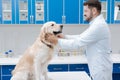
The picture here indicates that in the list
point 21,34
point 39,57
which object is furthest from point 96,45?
point 21,34

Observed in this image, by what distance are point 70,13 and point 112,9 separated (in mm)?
698

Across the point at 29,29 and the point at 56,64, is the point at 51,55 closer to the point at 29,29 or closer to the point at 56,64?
the point at 56,64

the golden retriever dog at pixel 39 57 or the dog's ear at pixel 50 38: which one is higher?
the dog's ear at pixel 50 38

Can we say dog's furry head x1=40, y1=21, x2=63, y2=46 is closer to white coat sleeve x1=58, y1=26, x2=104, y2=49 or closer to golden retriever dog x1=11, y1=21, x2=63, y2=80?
golden retriever dog x1=11, y1=21, x2=63, y2=80

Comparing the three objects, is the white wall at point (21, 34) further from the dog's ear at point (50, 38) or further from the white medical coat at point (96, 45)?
the dog's ear at point (50, 38)

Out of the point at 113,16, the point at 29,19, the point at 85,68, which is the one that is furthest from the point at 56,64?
the point at 113,16

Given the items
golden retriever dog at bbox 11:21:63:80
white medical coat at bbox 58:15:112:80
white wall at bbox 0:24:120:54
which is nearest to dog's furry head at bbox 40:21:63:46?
golden retriever dog at bbox 11:21:63:80

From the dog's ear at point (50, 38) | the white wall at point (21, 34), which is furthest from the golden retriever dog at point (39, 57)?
the white wall at point (21, 34)

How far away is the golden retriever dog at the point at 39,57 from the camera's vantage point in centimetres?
255

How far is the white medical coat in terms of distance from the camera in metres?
2.75

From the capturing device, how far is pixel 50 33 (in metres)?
2.60

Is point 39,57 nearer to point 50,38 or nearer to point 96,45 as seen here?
point 50,38

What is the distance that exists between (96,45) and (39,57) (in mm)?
669

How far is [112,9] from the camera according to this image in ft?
14.1
